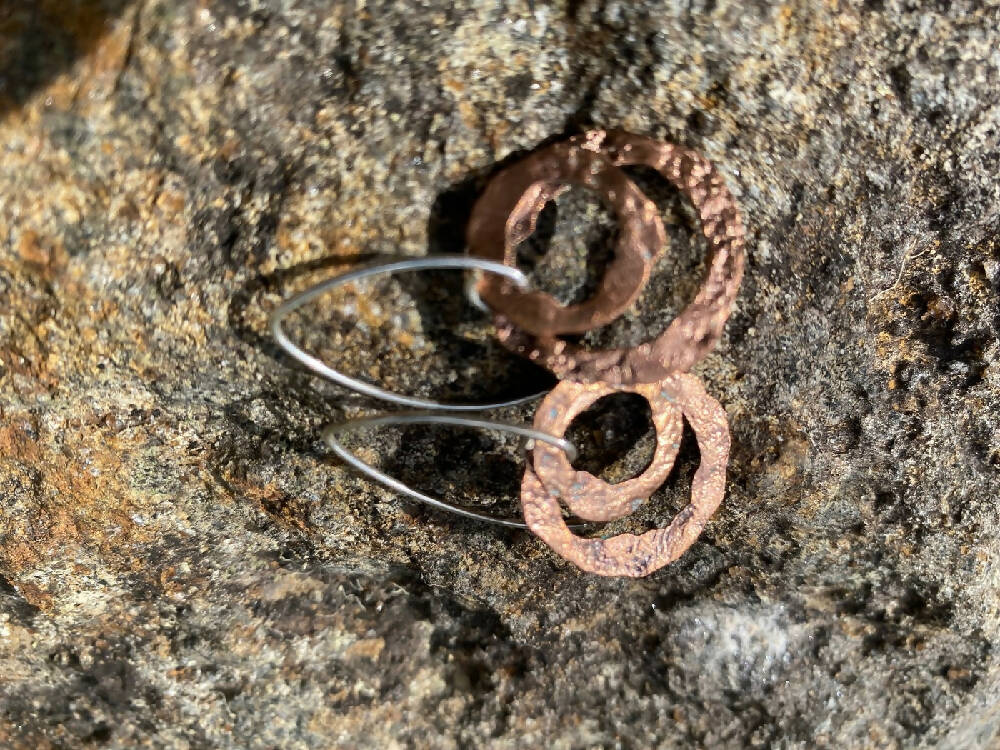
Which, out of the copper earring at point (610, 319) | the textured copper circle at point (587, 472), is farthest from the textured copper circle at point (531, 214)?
the textured copper circle at point (587, 472)

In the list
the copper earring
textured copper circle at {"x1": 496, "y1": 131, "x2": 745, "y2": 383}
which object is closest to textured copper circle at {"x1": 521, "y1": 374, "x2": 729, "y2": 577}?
the copper earring

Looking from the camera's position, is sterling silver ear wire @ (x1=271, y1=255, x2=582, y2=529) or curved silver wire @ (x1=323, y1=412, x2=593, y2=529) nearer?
sterling silver ear wire @ (x1=271, y1=255, x2=582, y2=529)

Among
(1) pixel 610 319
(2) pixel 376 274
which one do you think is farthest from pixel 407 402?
(1) pixel 610 319

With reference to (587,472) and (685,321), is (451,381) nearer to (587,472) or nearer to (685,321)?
(587,472)

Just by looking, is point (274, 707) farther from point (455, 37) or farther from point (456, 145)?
point (455, 37)

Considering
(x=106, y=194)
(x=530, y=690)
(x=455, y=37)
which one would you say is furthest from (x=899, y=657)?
(x=106, y=194)

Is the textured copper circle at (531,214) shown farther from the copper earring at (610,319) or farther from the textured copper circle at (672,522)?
the textured copper circle at (672,522)

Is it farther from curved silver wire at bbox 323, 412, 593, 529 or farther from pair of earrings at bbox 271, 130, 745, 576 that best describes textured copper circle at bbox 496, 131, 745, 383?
curved silver wire at bbox 323, 412, 593, 529
